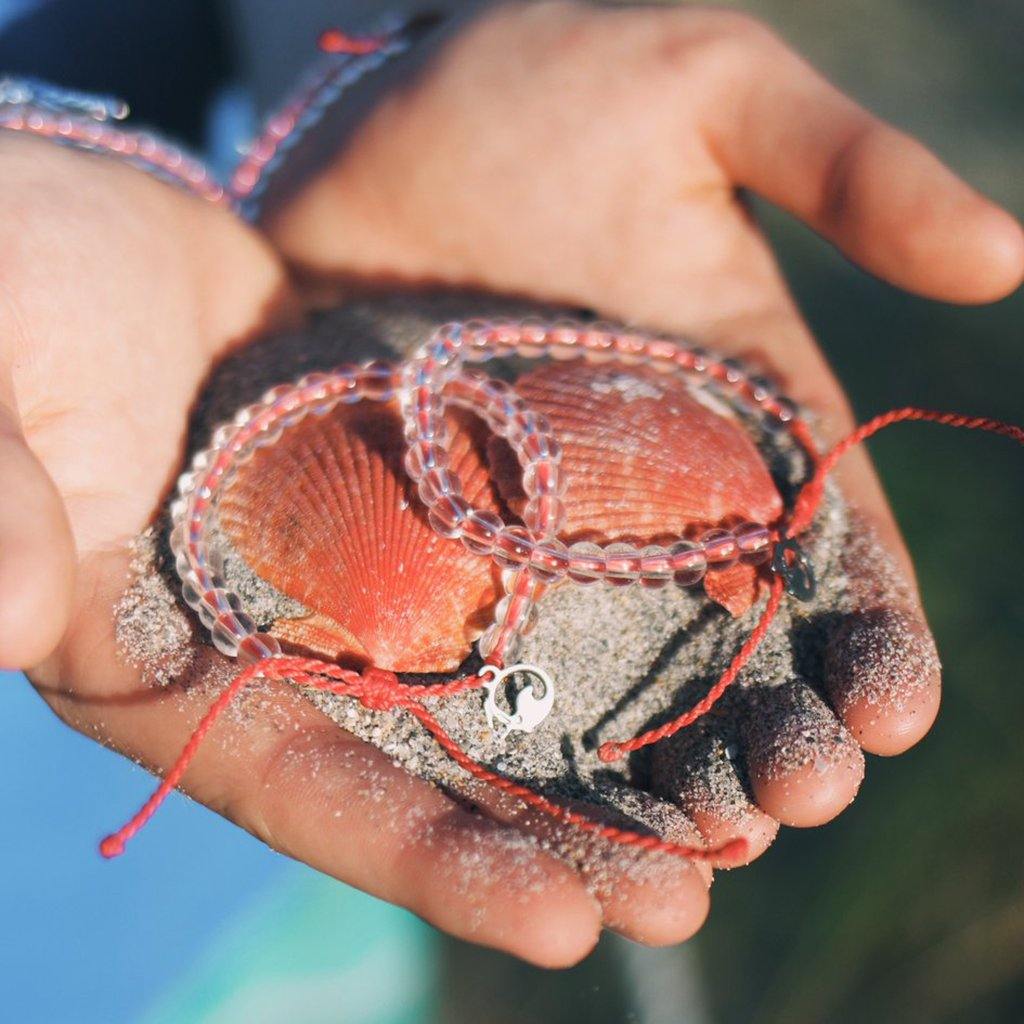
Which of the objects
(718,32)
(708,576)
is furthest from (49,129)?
(708,576)

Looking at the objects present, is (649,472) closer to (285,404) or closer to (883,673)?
(883,673)

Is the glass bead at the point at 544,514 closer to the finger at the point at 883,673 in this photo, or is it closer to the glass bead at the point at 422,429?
the glass bead at the point at 422,429

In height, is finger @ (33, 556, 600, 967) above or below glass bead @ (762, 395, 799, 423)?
below

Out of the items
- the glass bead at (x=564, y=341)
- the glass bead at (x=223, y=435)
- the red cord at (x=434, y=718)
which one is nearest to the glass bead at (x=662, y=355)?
the glass bead at (x=564, y=341)

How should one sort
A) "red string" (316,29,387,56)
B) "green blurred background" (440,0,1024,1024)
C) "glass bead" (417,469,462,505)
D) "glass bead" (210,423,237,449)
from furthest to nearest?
1. "red string" (316,29,387,56)
2. "green blurred background" (440,0,1024,1024)
3. "glass bead" (210,423,237,449)
4. "glass bead" (417,469,462,505)

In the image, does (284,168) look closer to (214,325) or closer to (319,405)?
(214,325)

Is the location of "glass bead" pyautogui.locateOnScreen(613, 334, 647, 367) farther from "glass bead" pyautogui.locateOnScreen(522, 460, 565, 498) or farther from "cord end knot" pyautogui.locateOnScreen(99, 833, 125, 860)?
"cord end knot" pyautogui.locateOnScreen(99, 833, 125, 860)

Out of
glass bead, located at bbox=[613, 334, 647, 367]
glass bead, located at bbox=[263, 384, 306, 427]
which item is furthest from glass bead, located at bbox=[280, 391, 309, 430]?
glass bead, located at bbox=[613, 334, 647, 367]
